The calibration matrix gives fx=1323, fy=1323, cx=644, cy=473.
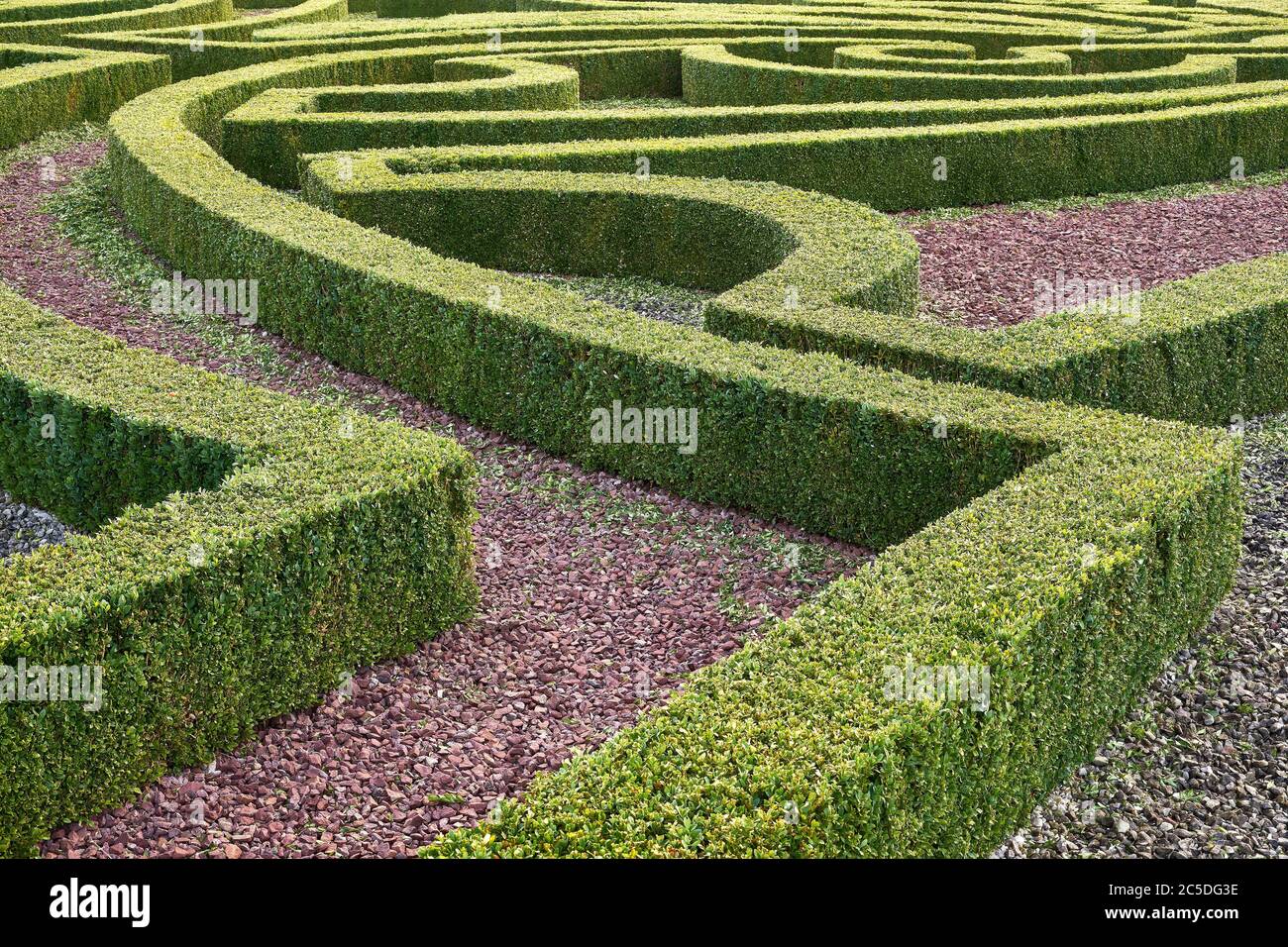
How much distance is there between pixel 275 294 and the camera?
13.5m

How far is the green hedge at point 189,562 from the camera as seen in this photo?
6.44 metres

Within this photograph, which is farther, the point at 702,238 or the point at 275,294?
the point at 702,238

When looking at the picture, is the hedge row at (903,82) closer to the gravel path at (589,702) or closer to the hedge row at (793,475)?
the hedge row at (793,475)

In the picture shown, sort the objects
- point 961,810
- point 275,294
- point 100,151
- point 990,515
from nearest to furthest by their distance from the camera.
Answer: point 961,810
point 990,515
point 275,294
point 100,151

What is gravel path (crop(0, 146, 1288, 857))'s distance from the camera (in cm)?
673

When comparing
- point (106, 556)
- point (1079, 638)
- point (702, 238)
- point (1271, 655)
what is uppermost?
point (702, 238)

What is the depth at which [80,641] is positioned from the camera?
638 cm

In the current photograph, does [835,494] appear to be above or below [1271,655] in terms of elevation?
above

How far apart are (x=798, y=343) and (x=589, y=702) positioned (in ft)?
14.9

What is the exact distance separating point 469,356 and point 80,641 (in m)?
5.51

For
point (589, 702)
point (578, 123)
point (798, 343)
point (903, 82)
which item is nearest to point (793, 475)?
point (798, 343)

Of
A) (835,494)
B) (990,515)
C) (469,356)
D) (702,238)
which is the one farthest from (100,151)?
(990,515)
